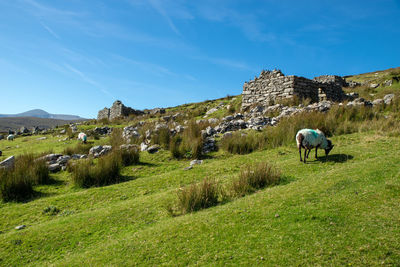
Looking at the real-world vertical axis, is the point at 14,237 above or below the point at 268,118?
below

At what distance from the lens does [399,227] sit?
120 inches

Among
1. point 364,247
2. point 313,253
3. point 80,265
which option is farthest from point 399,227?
point 80,265

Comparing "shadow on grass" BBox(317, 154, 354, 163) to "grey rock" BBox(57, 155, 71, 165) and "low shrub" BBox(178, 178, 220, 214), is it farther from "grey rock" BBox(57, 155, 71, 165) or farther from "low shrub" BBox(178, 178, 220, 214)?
"grey rock" BBox(57, 155, 71, 165)

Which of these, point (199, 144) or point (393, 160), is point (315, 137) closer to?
point (393, 160)

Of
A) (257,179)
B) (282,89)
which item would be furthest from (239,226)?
(282,89)

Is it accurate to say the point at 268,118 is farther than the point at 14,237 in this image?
Yes

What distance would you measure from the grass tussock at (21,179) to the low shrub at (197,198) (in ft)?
17.6

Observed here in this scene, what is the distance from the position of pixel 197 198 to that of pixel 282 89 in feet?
44.3

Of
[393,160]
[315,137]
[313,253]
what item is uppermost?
[315,137]

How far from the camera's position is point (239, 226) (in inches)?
143

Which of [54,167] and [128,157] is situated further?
[128,157]

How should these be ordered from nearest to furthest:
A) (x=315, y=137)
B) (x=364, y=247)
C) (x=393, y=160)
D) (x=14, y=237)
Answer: (x=364, y=247)
(x=14, y=237)
(x=393, y=160)
(x=315, y=137)

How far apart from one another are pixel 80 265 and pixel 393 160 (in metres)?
6.61

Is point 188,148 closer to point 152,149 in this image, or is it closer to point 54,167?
point 152,149
